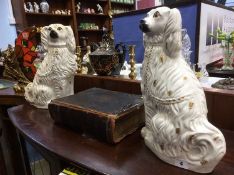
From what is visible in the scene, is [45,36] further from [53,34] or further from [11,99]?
[11,99]

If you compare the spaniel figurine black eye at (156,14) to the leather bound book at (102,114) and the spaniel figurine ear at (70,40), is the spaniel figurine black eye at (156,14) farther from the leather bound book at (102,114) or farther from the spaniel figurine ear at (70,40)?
the spaniel figurine ear at (70,40)

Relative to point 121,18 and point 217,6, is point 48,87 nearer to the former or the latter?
point 121,18

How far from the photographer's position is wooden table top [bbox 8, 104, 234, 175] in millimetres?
495

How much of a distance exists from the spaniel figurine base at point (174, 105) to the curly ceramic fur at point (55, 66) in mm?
437

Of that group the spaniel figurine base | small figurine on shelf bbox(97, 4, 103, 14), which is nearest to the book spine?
the spaniel figurine base

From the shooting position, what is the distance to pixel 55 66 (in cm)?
87

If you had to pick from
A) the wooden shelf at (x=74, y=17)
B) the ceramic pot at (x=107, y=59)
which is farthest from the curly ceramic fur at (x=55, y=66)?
the wooden shelf at (x=74, y=17)

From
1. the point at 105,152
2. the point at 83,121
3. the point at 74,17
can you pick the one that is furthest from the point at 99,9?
the point at 105,152

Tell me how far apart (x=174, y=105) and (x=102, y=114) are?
213 millimetres

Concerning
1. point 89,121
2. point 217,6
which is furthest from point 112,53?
point 217,6

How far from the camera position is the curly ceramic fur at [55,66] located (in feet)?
2.85

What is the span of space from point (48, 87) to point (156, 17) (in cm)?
56

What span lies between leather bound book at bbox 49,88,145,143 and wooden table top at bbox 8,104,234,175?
27mm

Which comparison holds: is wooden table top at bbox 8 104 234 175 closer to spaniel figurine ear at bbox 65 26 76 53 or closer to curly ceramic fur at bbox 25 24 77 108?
curly ceramic fur at bbox 25 24 77 108
